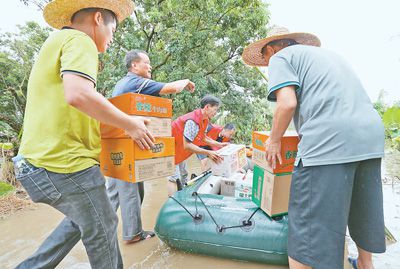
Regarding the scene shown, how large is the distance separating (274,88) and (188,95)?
5.50 m

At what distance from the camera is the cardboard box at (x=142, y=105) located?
1411 mm

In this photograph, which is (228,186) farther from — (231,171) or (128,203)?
(128,203)

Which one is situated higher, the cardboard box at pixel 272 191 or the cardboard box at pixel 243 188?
the cardboard box at pixel 272 191

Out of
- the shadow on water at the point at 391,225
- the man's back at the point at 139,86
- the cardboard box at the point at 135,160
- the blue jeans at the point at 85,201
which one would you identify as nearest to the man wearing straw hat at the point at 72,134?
the blue jeans at the point at 85,201

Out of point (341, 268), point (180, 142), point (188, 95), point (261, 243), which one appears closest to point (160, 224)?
point (261, 243)

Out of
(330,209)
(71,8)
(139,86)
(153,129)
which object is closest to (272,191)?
(330,209)

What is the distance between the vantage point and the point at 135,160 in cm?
137

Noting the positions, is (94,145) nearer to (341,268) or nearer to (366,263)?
(341,268)

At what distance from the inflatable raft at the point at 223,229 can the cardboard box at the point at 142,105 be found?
3.20 feet

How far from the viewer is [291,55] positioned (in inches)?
55.9

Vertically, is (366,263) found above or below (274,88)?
below

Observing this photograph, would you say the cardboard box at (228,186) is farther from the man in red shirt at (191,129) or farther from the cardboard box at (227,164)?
the man in red shirt at (191,129)

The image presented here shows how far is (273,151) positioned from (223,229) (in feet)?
2.75

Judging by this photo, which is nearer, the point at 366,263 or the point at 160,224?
the point at 366,263
